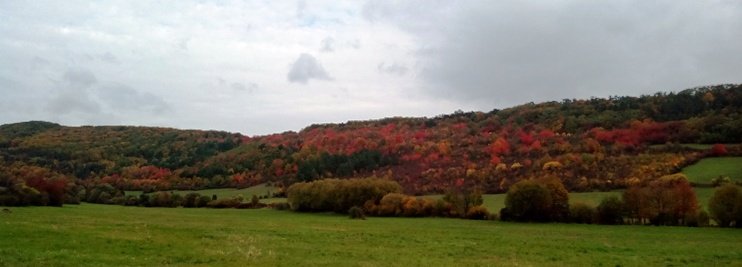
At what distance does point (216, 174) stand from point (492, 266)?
395 ft

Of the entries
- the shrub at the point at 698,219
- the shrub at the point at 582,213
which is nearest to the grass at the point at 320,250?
the shrub at the point at 698,219

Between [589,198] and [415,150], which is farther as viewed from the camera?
[415,150]

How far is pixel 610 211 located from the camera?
61719 millimetres

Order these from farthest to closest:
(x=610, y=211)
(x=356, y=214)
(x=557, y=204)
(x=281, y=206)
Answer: (x=281, y=206)
(x=356, y=214)
(x=557, y=204)
(x=610, y=211)

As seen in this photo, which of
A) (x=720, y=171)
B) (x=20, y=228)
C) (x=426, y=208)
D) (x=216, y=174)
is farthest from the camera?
(x=216, y=174)

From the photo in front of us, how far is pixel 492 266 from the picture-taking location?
24.8 metres

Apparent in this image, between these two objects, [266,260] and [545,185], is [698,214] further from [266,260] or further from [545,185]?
[266,260]

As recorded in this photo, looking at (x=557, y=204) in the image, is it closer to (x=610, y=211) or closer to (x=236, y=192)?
(x=610, y=211)

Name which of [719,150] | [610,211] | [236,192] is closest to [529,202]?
[610,211]

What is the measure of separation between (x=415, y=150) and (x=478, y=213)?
68.0 meters

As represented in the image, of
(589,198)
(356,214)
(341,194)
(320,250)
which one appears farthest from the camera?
(341,194)

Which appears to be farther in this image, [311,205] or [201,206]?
[201,206]

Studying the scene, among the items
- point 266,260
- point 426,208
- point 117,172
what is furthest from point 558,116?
point 266,260

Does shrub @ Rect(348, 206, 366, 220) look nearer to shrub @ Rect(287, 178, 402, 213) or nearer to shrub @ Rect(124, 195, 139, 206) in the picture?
shrub @ Rect(287, 178, 402, 213)
